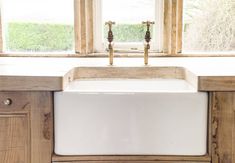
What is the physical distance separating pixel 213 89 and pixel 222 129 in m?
0.17

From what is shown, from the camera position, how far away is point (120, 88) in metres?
1.97

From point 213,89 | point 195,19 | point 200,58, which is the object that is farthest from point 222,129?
point 195,19

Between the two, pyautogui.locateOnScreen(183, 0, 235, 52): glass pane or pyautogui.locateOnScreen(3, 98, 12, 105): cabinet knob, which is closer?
pyautogui.locateOnScreen(3, 98, 12, 105): cabinet knob

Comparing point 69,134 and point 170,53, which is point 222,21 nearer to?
point 170,53

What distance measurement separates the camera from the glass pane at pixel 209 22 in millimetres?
2283

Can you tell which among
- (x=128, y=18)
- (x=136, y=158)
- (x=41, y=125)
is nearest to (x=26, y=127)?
(x=41, y=125)

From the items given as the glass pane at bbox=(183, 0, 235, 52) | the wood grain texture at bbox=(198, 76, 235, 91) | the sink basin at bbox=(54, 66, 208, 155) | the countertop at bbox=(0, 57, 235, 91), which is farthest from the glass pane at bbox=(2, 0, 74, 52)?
the wood grain texture at bbox=(198, 76, 235, 91)

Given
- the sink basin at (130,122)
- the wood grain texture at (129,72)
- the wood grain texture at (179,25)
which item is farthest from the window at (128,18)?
the sink basin at (130,122)

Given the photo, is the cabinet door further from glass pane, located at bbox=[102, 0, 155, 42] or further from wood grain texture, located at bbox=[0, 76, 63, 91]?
glass pane, located at bbox=[102, 0, 155, 42]

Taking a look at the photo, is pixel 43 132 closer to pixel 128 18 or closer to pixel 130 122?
pixel 130 122

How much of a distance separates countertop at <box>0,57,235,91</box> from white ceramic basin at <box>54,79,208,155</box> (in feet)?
0.21

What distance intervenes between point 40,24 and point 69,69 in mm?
635

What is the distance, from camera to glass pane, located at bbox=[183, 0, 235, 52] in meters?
2.28

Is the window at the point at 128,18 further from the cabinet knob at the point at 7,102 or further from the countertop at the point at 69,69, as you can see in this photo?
the cabinet knob at the point at 7,102
